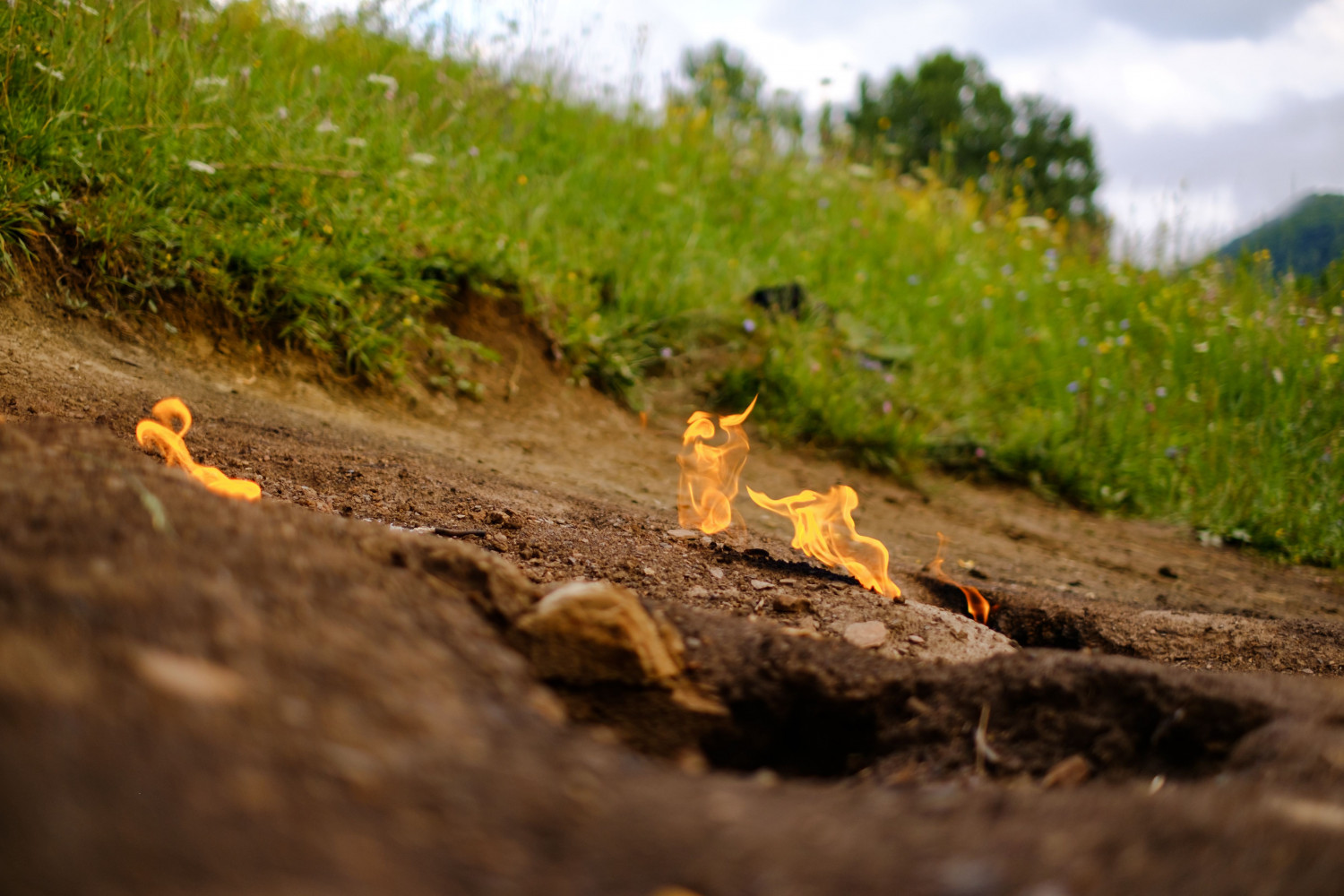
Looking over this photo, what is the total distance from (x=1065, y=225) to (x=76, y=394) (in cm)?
816

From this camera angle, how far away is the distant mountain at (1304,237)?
21.5 ft

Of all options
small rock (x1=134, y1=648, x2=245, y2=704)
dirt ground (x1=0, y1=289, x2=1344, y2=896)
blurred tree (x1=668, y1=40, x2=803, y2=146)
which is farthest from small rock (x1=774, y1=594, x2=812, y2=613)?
blurred tree (x1=668, y1=40, x2=803, y2=146)

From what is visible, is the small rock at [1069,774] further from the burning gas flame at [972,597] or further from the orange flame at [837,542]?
the burning gas flame at [972,597]

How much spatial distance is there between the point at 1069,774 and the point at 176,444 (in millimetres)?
2374

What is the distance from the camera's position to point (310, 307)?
3648mm

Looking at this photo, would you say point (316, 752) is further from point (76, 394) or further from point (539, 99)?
point (539, 99)

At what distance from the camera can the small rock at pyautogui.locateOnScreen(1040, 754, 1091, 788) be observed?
131 centimetres

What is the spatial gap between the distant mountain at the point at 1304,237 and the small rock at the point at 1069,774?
6.96 metres

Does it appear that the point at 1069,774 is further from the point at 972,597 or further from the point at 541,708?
the point at 972,597

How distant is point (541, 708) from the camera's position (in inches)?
44.8

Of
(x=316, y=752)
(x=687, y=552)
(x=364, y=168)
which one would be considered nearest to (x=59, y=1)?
(x=364, y=168)

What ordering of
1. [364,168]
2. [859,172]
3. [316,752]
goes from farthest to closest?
[859,172] < [364,168] < [316,752]

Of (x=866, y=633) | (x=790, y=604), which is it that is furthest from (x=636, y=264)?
(x=866, y=633)

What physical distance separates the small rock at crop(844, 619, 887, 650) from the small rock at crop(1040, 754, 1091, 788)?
2.16ft
